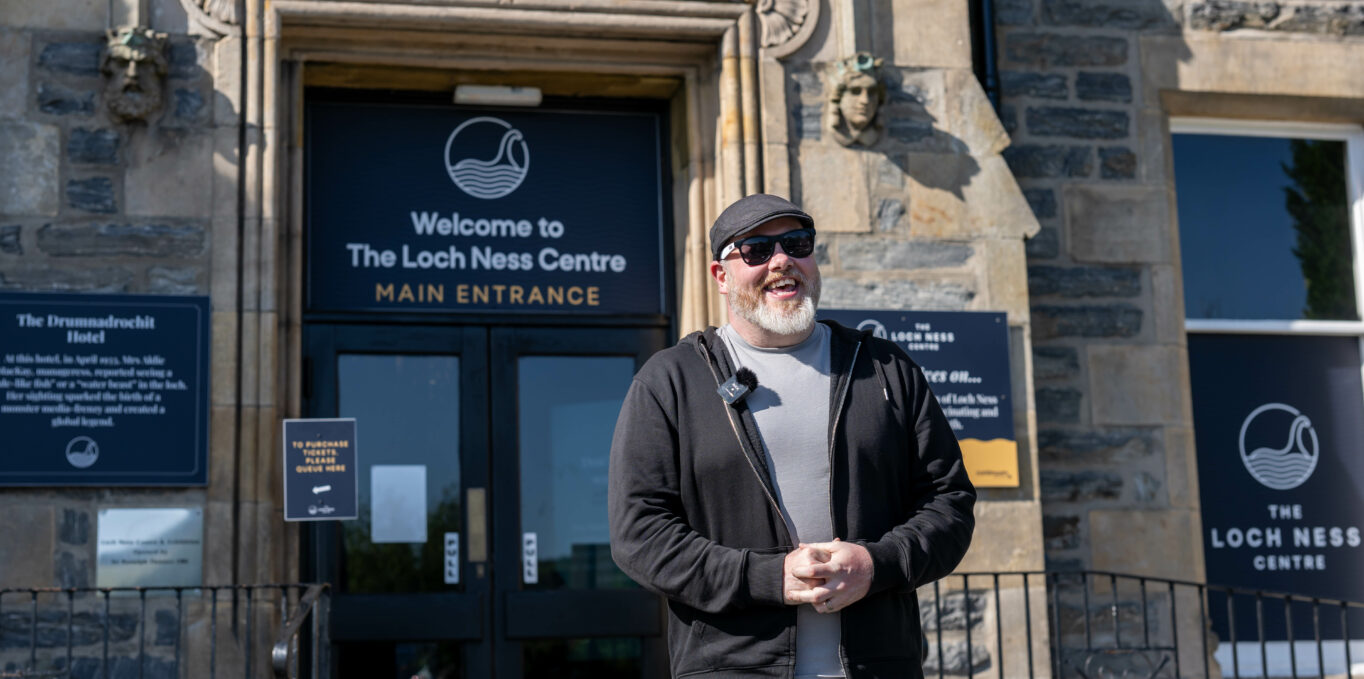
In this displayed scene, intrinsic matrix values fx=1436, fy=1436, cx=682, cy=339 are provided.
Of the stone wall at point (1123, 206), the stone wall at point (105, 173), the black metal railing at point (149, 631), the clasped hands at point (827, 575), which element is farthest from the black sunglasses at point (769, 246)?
the stone wall at point (1123, 206)

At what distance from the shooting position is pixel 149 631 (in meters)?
5.50

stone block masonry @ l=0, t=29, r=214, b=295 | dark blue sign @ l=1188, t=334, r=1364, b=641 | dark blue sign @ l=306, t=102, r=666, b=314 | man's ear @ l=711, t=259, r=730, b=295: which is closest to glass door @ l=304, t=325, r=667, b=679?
dark blue sign @ l=306, t=102, r=666, b=314

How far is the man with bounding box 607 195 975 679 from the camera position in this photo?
274 centimetres

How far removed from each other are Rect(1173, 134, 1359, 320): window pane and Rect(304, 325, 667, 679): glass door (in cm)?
323

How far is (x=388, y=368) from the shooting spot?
6480 mm

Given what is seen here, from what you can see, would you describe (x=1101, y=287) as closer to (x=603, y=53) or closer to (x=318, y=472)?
(x=603, y=53)

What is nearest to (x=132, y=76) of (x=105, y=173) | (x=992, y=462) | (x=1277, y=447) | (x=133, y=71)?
Answer: (x=133, y=71)

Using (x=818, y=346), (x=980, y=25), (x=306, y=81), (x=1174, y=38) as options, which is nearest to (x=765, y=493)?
(x=818, y=346)

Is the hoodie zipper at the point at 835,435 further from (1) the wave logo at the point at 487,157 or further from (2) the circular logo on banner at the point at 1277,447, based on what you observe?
(2) the circular logo on banner at the point at 1277,447

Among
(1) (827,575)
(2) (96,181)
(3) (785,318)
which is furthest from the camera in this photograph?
(2) (96,181)

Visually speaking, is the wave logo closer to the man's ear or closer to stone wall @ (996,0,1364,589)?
stone wall @ (996,0,1364,589)

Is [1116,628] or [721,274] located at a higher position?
[721,274]

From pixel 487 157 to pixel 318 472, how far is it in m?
1.76

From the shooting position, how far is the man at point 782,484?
2740 mm
